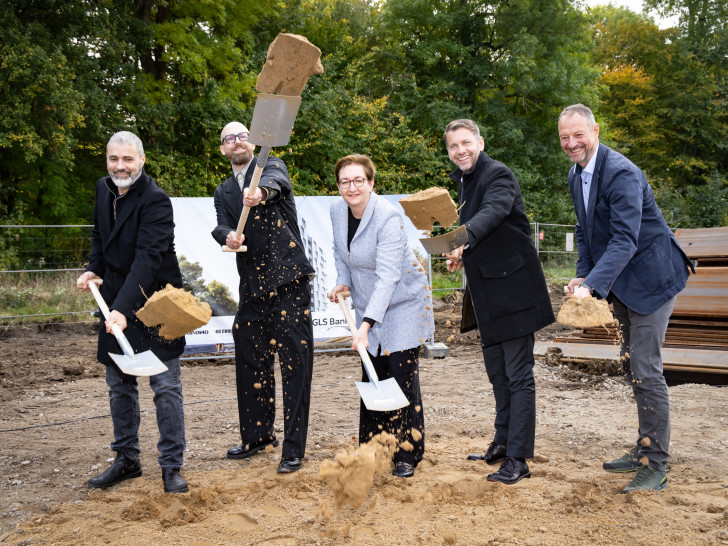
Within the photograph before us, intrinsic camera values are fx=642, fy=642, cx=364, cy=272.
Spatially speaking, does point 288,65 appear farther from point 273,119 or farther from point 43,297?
point 43,297

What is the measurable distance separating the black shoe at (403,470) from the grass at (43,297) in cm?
842

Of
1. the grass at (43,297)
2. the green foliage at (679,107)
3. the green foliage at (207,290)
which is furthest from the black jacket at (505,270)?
the green foliage at (679,107)

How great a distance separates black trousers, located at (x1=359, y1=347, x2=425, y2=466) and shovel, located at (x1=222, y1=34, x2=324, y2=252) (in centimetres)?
134

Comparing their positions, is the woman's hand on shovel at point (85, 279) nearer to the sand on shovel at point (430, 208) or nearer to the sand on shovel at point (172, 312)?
the sand on shovel at point (172, 312)

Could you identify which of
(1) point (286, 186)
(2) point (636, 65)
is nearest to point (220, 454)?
(1) point (286, 186)

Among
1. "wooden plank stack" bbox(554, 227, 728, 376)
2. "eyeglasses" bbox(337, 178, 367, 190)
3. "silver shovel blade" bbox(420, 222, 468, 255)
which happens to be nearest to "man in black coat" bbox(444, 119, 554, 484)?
"silver shovel blade" bbox(420, 222, 468, 255)

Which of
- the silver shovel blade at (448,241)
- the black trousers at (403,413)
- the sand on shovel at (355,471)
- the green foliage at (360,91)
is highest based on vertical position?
the green foliage at (360,91)

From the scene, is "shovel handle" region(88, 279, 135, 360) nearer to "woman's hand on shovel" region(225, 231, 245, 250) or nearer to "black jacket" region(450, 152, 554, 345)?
"woman's hand on shovel" region(225, 231, 245, 250)

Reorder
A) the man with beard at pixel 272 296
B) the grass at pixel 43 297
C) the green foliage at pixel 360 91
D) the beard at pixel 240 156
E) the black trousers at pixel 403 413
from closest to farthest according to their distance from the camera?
1. the black trousers at pixel 403 413
2. the man with beard at pixel 272 296
3. the beard at pixel 240 156
4. the grass at pixel 43 297
5. the green foliage at pixel 360 91

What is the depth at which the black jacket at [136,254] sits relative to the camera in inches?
145

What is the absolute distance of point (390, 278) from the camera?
366 centimetres

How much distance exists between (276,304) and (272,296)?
0.19ft

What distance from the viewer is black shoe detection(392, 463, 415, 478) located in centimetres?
375

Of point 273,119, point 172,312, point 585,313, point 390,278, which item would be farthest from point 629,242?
point 172,312
